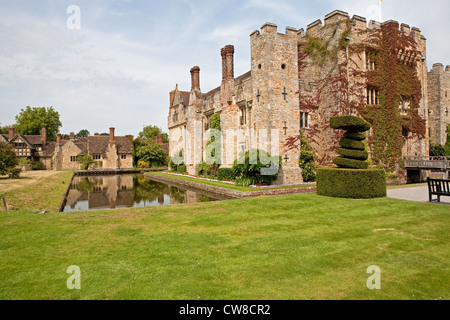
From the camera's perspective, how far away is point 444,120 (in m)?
34.6

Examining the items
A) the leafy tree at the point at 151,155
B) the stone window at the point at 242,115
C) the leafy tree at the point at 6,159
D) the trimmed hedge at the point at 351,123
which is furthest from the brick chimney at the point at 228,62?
the leafy tree at the point at 151,155

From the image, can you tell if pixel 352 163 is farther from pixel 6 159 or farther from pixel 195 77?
pixel 6 159

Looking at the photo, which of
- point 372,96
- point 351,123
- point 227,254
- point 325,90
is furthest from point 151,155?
point 227,254

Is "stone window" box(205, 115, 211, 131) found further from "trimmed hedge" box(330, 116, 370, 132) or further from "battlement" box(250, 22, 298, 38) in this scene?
"trimmed hedge" box(330, 116, 370, 132)

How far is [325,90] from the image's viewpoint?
854 inches

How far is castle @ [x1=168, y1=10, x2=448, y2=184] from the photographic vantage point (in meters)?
19.6

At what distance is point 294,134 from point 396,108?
8519 millimetres

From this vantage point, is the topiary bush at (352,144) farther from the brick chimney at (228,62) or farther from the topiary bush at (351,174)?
the brick chimney at (228,62)

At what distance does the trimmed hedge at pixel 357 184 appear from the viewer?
39.9 ft

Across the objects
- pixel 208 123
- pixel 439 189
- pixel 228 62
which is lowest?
pixel 439 189

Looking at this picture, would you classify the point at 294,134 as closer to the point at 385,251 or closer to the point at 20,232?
the point at 385,251

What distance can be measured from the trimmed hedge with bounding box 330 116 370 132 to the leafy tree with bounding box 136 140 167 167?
42217 millimetres

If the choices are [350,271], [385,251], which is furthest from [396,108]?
[350,271]

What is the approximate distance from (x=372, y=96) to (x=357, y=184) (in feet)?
40.5
